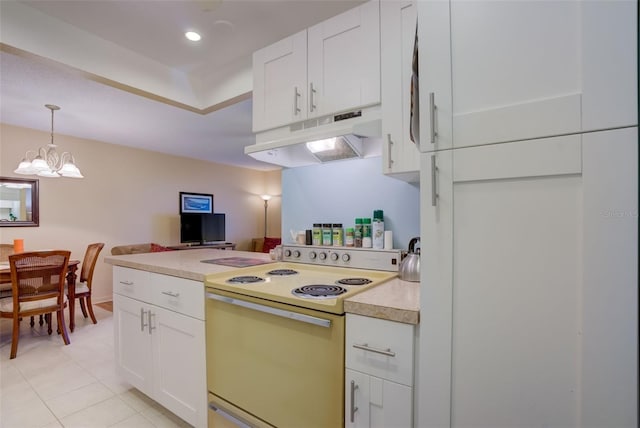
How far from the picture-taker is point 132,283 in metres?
1.88

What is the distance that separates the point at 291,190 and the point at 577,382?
1.74 metres

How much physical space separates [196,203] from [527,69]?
570 centimetres

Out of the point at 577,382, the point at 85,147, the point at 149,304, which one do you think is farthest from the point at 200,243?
the point at 577,382

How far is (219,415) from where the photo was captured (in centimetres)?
141

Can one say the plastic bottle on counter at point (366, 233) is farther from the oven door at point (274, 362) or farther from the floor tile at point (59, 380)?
the floor tile at point (59, 380)

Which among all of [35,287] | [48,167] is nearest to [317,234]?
[35,287]

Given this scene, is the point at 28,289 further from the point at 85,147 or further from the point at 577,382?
the point at 577,382

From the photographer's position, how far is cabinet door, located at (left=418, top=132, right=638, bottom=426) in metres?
0.69

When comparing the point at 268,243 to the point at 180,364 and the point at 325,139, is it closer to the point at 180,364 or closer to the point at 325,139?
the point at 180,364

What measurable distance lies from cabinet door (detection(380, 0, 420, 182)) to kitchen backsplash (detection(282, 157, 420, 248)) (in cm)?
37

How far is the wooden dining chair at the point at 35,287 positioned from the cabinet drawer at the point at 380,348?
9.92ft

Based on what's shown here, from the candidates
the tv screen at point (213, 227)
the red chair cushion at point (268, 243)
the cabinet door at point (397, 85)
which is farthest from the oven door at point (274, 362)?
the red chair cushion at point (268, 243)

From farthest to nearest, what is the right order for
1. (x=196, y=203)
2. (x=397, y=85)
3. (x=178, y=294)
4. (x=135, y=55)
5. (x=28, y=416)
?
1. (x=196, y=203)
2. (x=135, y=55)
3. (x=28, y=416)
4. (x=178, y=294)
5. (x=397, y=85)

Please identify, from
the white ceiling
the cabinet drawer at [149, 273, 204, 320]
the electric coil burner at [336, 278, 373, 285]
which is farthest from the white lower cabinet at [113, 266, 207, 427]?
the white ceiling
